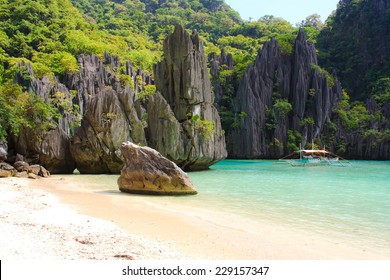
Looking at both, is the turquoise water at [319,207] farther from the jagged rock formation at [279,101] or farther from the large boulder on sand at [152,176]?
the jagged rock formation at [279,101]

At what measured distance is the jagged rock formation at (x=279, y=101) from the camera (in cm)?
5875

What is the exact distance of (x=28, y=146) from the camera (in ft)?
83.8

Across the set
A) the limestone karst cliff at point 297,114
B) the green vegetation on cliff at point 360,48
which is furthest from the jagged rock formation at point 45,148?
the green vegetation on cliff at point 360,48

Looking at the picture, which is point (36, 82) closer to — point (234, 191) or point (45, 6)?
point (234, 191)

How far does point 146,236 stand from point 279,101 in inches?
2230

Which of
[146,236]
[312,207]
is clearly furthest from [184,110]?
[146,236]

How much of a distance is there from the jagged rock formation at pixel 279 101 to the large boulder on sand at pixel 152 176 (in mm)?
42718

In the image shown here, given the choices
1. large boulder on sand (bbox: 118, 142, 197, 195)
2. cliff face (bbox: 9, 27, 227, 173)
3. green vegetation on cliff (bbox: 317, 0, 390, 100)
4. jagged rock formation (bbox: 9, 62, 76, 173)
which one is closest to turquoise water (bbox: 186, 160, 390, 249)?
large boulder on sand (bbox: 118, 142, 197, 195)

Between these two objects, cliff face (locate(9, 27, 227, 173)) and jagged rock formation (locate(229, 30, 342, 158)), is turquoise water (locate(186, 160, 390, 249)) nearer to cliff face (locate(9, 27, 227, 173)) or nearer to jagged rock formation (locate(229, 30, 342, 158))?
cliff face (locate(9, 27, 227, 173))

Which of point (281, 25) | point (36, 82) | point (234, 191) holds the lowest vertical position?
point (234, 191)

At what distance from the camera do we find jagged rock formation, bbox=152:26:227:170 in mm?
30641

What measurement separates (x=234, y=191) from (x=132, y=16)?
98.4m

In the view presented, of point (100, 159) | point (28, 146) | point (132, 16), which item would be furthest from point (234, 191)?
point (132, 16)

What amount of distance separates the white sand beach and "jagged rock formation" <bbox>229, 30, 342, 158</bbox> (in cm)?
4772
